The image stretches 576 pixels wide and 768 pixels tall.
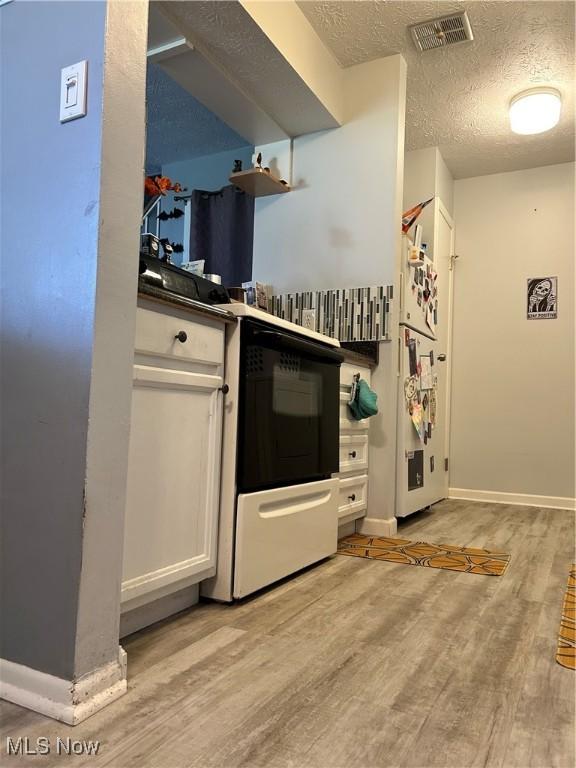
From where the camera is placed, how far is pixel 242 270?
374cm

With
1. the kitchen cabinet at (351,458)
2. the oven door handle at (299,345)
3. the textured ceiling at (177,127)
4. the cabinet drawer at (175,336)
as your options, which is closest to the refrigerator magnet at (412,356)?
the kitchen cabinet at (351,458)

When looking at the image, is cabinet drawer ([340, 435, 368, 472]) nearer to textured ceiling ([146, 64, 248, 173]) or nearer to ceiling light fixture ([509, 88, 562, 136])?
ceiling light fixture ([509, 88, 562, 136])

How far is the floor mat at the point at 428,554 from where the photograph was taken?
7.07ft

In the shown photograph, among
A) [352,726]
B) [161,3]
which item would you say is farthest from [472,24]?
[352,726]

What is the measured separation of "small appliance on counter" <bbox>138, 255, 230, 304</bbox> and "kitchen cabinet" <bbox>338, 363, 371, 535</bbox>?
0.77 meters

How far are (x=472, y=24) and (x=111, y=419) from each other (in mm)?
2587

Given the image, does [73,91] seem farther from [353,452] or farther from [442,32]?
[442,32]

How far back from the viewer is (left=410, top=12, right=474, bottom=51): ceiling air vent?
2.51m

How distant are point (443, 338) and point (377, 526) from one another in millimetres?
1805

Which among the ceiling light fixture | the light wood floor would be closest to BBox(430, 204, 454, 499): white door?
the ceiling light fixture

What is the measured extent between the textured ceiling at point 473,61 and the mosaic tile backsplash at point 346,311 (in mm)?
1201

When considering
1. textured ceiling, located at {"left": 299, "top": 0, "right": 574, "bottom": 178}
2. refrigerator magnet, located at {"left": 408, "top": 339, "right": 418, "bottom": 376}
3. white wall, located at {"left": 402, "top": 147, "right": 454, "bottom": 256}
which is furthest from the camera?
white wall, located at {"left": 402, "top": 147, "right": 454, "bottom": 256}

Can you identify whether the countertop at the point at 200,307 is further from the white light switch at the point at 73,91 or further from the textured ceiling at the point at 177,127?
the textured ceiling at the point at 177,127

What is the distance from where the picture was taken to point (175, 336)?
143cm
